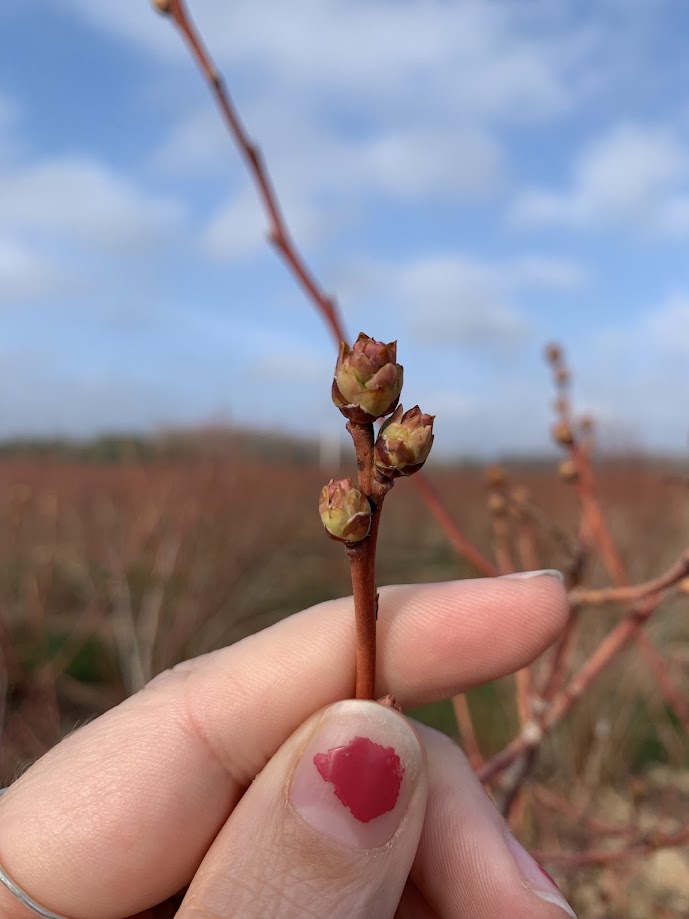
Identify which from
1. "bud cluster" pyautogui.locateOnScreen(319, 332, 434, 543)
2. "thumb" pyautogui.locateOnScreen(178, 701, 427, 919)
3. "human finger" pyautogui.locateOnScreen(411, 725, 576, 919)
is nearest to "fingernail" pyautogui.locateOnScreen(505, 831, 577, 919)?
"human finger" pyautogui.locateOnScreen(411, 725, 576, 919)

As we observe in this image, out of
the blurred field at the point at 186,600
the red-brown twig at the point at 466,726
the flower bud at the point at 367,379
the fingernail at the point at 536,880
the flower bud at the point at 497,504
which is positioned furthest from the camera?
the blurred field at the point at 186,600

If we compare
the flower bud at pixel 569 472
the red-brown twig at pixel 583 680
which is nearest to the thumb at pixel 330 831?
the red-brown twig at pixel 583 680

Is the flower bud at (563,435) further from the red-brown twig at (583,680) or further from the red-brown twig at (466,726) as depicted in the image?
the red-brown twig at (466,726)

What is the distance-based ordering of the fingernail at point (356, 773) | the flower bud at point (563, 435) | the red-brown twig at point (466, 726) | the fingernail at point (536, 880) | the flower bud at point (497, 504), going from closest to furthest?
the fingernail at point (356, 773)
the fingernail at point (536, 880)
the flower bud at point (563, 435)
the flower bud at point (497, 504)
the red-brown twig at point (466, 726)

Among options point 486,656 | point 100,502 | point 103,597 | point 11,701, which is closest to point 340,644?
point 486,656

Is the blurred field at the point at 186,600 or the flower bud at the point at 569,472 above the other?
the flower bud at the point at 569,472

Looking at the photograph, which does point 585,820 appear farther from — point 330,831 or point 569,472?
point 330,831

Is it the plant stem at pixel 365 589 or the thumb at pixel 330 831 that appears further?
the thumb at pixel 330 831

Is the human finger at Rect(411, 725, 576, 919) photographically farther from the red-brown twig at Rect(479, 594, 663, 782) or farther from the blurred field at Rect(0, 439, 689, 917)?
the blurred field at Rect(0, 439, 689, 917)
